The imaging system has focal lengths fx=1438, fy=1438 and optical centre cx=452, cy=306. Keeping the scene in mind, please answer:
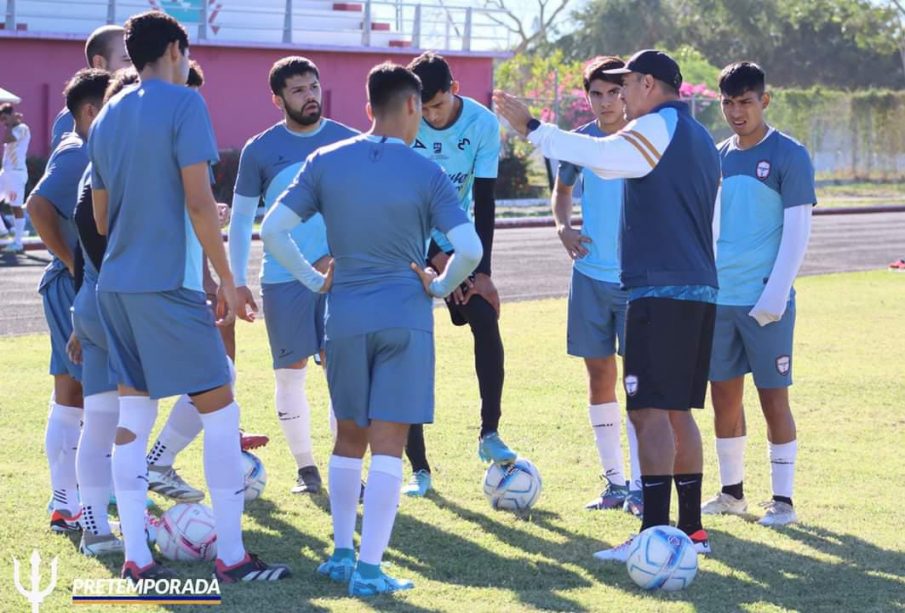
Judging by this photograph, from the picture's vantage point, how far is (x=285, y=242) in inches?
237

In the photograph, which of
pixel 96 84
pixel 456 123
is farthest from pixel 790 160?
pixel 96 84

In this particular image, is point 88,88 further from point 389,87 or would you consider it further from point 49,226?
point 389,87

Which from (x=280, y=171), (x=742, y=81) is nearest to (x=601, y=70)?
(x=742, y=81)

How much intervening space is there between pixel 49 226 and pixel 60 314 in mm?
490

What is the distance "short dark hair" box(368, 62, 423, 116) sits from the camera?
232 inches

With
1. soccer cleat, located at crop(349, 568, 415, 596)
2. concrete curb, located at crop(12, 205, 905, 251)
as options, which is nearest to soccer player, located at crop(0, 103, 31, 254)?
concrete curb, located at crop(12, 205, 905, 251)

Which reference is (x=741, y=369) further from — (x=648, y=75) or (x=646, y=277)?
(x=648, y=75)

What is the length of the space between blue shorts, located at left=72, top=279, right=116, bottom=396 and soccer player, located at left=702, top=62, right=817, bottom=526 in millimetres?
3106

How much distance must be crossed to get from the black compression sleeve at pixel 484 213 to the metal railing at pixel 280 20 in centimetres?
2560

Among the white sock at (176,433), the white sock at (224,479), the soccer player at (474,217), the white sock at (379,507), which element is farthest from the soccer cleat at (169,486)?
the white sock at (379,507)

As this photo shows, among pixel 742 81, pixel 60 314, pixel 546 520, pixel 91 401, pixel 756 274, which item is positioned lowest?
pixel 546 520

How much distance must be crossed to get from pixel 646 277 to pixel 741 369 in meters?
1.38

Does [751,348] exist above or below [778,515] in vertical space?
above

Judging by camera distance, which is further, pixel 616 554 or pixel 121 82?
pixel 616 554
